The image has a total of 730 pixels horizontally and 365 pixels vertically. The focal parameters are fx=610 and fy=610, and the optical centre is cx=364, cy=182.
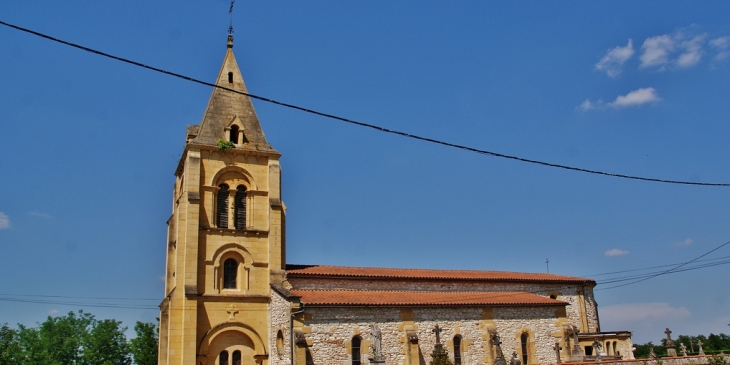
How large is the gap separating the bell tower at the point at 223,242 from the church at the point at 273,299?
5 centimetres

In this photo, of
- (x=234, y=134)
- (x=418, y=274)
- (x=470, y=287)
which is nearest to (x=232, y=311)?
(x=234, y=134)

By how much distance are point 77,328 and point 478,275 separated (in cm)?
6344

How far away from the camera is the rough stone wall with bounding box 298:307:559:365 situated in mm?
27438

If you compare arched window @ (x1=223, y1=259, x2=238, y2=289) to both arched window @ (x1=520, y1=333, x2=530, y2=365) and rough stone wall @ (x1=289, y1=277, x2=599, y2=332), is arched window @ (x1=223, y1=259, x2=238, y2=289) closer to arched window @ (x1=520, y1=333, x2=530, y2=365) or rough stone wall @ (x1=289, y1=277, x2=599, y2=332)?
rough stone wall @ (x1=289, y1=277, x2=599, y2=332)

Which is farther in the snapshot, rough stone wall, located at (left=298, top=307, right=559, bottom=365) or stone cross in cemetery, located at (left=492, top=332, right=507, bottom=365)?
stone cross in cemetery, located at (left=492, top=332, right=507, bottom=365)

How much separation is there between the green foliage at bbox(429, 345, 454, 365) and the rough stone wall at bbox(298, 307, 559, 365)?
1.97 feet

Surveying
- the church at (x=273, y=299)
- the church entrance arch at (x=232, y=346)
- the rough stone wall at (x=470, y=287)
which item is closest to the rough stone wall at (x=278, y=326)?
the church at (x=273, y=299)

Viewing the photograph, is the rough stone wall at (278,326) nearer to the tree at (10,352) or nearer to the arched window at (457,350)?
the arched window at (457,350)

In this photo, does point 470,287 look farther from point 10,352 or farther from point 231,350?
point 10,352

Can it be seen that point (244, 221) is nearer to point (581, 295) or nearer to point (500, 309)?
point (500, 309)

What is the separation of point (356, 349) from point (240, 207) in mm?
9417

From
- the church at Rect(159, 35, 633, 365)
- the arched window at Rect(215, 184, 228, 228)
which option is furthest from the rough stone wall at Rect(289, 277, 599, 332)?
the arched window at Rect(215, 184, 228, 228)

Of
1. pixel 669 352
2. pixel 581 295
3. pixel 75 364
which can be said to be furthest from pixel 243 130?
pixel 75 364

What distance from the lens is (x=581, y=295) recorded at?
39594mm
